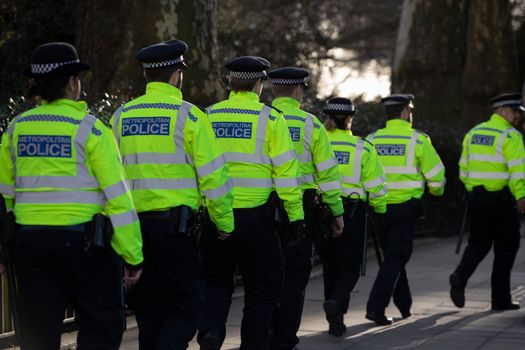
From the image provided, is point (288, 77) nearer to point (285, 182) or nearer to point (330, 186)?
point (330, 186)

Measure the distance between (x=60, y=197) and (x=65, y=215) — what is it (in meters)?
0.09

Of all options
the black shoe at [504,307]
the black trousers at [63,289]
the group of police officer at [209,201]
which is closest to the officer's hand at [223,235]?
the group of police officer at [209,201]

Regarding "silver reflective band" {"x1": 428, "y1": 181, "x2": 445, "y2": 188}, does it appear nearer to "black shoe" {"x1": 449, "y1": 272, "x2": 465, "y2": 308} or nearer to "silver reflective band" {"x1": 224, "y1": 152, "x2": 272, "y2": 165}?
"black shoe" {"x1": 449, "y1": 272, "x2": 465, "y2": 308}

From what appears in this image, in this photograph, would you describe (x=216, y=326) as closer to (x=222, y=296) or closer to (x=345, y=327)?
(x=222, y=296)

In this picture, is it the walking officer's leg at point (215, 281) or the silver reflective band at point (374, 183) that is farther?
the silver reflective band at point (374, 183)

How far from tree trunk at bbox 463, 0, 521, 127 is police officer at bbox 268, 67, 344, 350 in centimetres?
1479

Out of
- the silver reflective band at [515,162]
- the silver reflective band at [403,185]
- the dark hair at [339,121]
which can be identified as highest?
the dark hair at [339,121]

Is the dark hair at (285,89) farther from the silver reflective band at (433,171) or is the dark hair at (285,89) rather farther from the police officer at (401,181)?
the silver reflective band at (433,171)

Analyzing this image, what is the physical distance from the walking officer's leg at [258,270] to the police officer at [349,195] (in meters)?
2.22

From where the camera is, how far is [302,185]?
8.45 m

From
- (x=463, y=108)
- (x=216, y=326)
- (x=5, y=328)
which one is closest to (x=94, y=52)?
(x=5, y=328)

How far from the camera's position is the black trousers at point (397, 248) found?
33.7 feet

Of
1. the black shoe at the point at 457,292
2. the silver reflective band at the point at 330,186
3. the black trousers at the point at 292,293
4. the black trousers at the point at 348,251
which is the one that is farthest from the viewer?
the black shoe at the point at 457,292

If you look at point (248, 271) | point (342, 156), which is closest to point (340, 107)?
point (342, 156)
